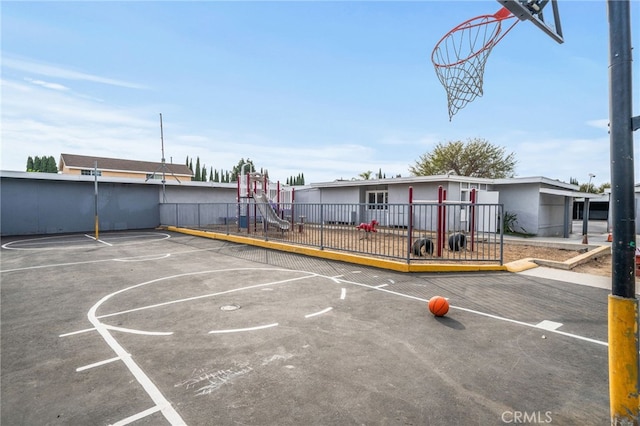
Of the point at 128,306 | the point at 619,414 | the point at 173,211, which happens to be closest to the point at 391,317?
the point at 619,414

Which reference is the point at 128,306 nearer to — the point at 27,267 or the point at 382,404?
the point at 382,404

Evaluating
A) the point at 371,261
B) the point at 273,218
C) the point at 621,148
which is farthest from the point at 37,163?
the point at 621,148

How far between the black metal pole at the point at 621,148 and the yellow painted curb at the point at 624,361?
0.36ft

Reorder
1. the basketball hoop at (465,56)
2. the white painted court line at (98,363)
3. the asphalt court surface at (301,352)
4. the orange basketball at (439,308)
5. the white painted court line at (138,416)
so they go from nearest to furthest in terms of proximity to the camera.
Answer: the white painted court line at (138,416), the asphalt court surface at (301,352), the white painted court line at (98,363), the orange basketball at (439,308), the basketball hoop at (465,56)

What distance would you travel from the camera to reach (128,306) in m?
5.96

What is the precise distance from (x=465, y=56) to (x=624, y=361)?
10.1 m

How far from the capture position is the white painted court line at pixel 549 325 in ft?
16.1

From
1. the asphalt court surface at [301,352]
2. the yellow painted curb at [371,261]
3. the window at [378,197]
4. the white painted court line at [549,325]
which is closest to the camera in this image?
the asphalt court surface at [301,352]

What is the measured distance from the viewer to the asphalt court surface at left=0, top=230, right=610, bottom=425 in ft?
9.64

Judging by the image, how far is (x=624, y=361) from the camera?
2.33m

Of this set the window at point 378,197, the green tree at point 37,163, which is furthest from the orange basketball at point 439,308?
the green tree at point 37,163

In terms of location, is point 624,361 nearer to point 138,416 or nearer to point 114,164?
point 138,416

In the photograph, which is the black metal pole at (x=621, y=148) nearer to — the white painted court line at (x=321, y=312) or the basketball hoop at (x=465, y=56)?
the white painted court line at (x=321, y=312)

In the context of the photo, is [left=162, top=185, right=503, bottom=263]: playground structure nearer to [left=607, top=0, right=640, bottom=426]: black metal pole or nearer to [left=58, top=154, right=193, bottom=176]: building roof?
[left=607, top=0, right=640, bottom=426]: black metal pole
